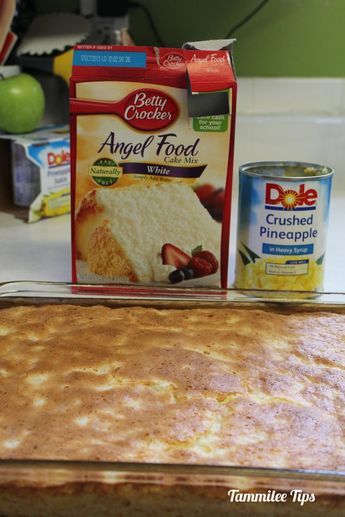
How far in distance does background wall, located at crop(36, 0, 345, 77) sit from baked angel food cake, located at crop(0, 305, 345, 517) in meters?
0.89

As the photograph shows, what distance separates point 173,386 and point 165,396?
2cm

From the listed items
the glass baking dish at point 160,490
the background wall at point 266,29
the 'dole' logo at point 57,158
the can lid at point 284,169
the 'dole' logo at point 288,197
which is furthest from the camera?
the background wall at point 266,29

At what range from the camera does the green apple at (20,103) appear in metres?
1.38

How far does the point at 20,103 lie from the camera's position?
4.54 feet

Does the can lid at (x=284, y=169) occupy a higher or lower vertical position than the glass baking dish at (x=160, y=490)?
higher

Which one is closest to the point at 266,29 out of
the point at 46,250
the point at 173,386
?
the point at 46,250

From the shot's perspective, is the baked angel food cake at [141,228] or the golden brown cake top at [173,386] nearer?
the golden brown cake top at [173,386]

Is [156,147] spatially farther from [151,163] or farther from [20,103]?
[20,103]

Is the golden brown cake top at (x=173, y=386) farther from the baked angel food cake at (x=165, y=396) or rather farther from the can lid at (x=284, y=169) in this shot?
the can lid at (x=284, y=169)

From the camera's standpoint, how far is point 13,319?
0.91 meters

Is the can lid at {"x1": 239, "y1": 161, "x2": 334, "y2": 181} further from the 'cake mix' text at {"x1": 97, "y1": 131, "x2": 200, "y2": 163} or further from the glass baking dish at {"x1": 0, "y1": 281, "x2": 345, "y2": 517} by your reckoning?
the glass baking dish at {"x1": 0, "y1": 281, "x2": 345, "y2": 517}

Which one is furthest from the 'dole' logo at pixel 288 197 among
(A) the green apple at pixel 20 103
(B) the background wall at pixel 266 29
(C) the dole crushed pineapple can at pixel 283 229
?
(B) the background wall at pixel 266 29

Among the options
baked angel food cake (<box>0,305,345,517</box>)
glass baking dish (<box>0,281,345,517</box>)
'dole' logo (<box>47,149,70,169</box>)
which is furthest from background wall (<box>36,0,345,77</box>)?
glass baking dish (<box>0,281,345,517</box>)

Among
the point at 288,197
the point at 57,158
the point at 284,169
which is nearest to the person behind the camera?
the point at 288,197
